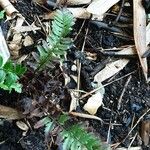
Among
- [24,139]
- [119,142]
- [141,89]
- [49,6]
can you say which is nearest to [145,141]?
[119,142]

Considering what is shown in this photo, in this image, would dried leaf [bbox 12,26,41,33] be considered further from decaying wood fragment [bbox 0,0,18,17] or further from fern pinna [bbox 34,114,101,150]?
fern pinna [bbox 34,114,101,150]

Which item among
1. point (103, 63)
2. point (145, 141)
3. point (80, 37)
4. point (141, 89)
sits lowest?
point (145, 141)

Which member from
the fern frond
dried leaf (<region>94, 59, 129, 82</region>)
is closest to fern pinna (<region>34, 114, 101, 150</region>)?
the fern frond

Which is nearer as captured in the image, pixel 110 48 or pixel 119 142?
pixel 119 142

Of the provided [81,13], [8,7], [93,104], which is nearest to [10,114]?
[93,104]

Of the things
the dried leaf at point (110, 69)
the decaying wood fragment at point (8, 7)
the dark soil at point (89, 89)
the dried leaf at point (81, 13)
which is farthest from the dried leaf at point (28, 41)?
the dried leaf at point (110, 69)

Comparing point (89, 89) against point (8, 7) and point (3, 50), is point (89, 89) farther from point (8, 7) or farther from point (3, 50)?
point (8, 7)

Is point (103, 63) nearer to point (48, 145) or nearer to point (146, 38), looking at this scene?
point (146, 38)
